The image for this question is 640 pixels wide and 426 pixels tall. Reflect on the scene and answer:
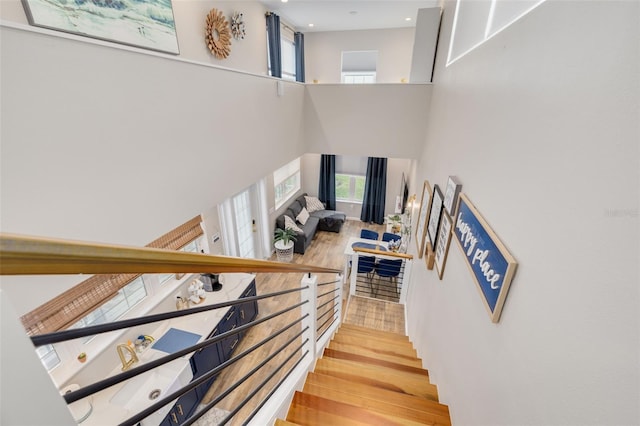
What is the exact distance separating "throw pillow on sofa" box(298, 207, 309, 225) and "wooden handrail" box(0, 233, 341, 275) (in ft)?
21.9

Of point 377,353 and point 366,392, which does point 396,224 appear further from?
point 366,392

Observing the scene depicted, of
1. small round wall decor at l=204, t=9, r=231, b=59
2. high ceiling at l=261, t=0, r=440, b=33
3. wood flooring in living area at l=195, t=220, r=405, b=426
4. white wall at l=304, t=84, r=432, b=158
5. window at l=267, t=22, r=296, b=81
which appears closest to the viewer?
wood flooring in living area at l=195, t=220, r=405, b=426

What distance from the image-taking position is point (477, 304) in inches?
57.6

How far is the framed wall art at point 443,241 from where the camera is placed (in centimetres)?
209

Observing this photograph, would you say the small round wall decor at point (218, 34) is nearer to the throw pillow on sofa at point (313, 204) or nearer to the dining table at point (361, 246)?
the dining table at point (361, 246)

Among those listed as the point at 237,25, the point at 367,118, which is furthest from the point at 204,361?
the point at 237,25

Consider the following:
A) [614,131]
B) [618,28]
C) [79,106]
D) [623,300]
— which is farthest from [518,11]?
[79,106]

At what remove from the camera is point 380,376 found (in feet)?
6.77

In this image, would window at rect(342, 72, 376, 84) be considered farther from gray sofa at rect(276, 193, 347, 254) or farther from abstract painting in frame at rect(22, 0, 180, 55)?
abstract painting in frame at rect(22, 0, 180, 55)

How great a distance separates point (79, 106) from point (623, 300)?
2266 mm

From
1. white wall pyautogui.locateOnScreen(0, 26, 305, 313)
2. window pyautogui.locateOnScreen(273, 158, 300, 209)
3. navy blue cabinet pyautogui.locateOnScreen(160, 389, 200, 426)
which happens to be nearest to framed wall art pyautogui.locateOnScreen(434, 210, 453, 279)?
white wall pyautogui.locateOnScreen(0, 26, 305, 313)

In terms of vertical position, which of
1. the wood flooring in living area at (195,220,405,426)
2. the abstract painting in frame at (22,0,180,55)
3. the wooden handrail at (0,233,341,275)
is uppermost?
the abstract painting in frame at (22,0,180,55)

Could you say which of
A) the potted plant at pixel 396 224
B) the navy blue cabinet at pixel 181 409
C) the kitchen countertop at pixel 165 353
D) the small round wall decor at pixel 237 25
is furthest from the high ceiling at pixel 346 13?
the navy blue cabinet at pixel 181 409

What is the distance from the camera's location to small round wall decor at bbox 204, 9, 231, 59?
152 inches
